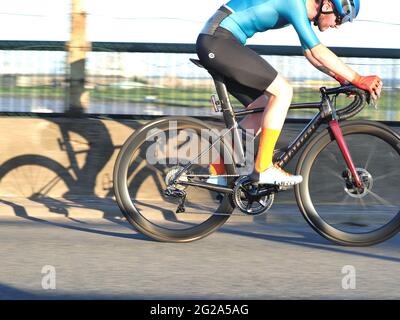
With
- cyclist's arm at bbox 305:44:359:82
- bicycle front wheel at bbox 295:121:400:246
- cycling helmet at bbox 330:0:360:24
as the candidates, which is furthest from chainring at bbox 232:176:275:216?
cycling helmet at bbox 330:0:360:24

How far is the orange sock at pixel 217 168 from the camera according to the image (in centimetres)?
642

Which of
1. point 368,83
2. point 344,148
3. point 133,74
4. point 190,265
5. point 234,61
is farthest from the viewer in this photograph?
point 133,74

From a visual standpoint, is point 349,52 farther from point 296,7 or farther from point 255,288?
point 255,288

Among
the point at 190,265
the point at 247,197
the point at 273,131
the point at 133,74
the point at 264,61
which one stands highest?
the point at 133,74

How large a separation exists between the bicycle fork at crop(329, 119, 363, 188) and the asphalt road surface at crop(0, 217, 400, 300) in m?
0.51

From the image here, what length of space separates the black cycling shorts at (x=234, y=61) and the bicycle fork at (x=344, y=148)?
1.84 feet

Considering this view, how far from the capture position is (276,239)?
6676mm

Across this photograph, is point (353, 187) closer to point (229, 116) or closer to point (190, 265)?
point (229, 116)

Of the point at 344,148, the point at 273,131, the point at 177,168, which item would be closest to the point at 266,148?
the point at 273,131

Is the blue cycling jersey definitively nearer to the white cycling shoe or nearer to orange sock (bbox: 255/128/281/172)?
orange sock (bbox: 255/128/281/172)

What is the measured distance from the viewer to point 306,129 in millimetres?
6402

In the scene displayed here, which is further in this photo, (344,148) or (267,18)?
(344,148)

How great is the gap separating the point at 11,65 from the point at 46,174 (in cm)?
135

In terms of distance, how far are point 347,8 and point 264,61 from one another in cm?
68
